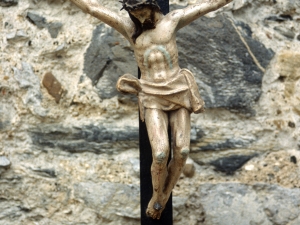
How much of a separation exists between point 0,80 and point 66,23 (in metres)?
0.27

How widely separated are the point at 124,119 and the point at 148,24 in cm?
55

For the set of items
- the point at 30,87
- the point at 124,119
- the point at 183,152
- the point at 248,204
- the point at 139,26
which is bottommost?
the point at 248,204

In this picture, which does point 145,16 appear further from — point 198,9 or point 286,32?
point 286,32

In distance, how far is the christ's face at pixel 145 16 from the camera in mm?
1221

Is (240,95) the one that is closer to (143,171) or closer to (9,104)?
(143,171)

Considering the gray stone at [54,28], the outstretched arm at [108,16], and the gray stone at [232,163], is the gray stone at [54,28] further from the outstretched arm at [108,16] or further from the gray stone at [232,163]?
the gray stone at [232,163]

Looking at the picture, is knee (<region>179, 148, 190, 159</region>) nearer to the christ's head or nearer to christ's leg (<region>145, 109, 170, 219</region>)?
christ's leg (<region>145, 109, 170, 219</region>)

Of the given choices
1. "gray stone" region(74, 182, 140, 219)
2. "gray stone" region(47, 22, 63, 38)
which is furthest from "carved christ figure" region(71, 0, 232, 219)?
"gray stone" region(47, 22, 63, 38)

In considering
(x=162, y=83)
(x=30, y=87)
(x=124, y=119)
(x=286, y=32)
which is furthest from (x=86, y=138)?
(x=286, y=32)

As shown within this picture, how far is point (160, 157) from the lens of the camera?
1236 millimetres

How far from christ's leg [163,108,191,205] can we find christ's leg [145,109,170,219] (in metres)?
0.02

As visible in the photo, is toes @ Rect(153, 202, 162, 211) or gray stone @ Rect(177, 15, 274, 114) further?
gray stone @ Rect(177, 15, 274, 114)

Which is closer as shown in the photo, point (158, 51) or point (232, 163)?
point (158, 51)

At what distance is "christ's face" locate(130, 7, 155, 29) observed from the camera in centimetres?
122
